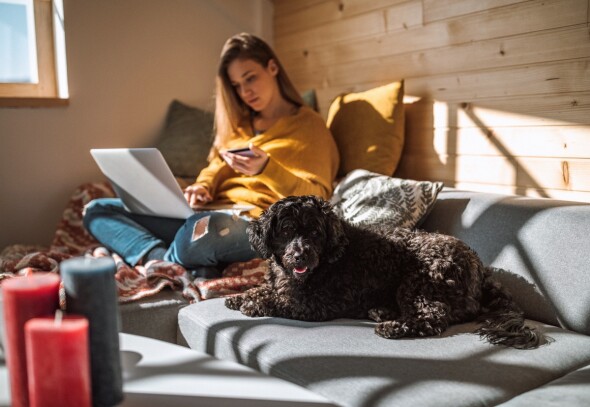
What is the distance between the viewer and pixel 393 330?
1.47 meters

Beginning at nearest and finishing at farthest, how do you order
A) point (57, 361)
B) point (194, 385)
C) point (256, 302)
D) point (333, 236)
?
point (57, 361), point (194, 385), point (333, 236), point (256, 302)

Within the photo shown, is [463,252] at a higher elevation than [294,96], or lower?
lower

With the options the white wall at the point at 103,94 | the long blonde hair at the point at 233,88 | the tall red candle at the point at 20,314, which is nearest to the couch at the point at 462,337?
the tall red candle at the point at 20,314

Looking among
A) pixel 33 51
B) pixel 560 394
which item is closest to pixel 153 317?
pixel 560 394

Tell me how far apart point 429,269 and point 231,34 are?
2323 millimetres

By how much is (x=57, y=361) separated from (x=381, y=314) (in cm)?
101

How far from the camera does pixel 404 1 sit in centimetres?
255

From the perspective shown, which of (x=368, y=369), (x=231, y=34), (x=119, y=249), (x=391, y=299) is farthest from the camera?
(x=231, y=34)

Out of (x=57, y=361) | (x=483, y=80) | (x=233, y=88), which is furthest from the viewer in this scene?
(x=233, y=88)

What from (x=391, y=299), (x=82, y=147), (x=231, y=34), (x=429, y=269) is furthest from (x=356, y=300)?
(x=231, y=34)

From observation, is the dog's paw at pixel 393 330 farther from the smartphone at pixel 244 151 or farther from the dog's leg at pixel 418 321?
the smartphone at pixel 244 151

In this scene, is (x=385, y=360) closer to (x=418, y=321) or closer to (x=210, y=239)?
(x=418, y=321)

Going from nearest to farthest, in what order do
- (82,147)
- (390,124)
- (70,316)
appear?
(70,316)
(390,124)
(82,147)

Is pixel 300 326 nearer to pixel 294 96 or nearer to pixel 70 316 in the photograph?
pixel 70 316
